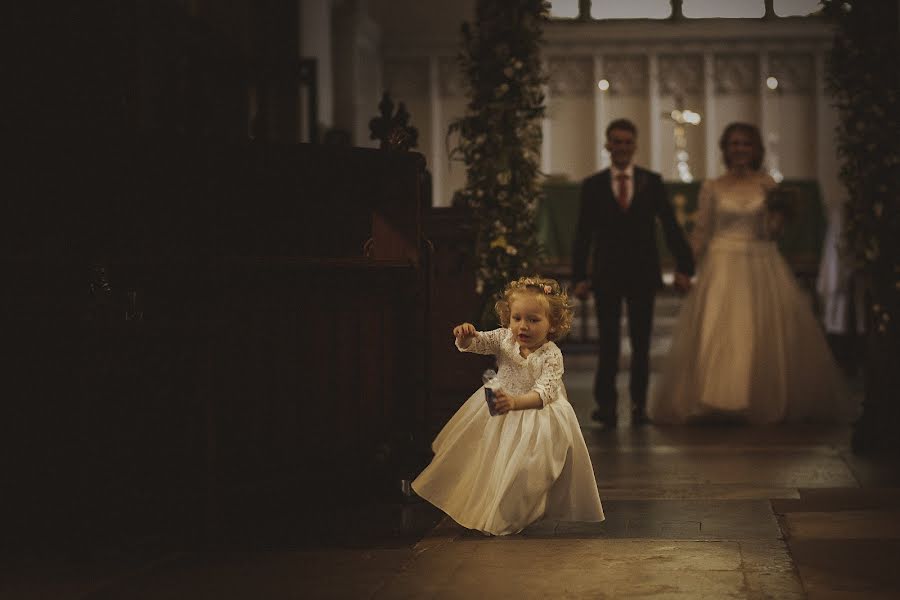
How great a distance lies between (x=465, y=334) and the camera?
4625mm

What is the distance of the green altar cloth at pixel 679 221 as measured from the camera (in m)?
14.4

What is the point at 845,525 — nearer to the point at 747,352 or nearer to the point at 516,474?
the point at 516,474

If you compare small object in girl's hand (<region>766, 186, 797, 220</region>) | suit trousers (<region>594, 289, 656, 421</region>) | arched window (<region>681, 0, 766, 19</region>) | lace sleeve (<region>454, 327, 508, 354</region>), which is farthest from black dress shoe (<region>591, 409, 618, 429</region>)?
arched window (<region>681, 0, 766, 19</region>)

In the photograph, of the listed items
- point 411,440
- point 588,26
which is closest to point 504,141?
point 411,440

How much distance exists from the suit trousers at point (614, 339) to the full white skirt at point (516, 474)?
10.6 ft

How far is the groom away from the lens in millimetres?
8000

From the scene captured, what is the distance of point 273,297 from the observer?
4.95 meters

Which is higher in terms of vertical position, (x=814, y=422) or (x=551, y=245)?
(x=551, y=245)

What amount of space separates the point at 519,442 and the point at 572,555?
0.46 metres

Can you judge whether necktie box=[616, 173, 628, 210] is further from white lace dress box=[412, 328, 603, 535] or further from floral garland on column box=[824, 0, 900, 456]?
white lace dress box=[412, 328, 603, 535]

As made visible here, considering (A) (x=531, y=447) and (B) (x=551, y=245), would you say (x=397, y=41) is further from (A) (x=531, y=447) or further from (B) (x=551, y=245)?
(A) (x=531, y=447)

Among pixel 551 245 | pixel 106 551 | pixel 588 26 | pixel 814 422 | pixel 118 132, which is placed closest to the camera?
pixel 106 551

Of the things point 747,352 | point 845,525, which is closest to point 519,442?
point 845,525

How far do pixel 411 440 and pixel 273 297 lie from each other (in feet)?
2.80
